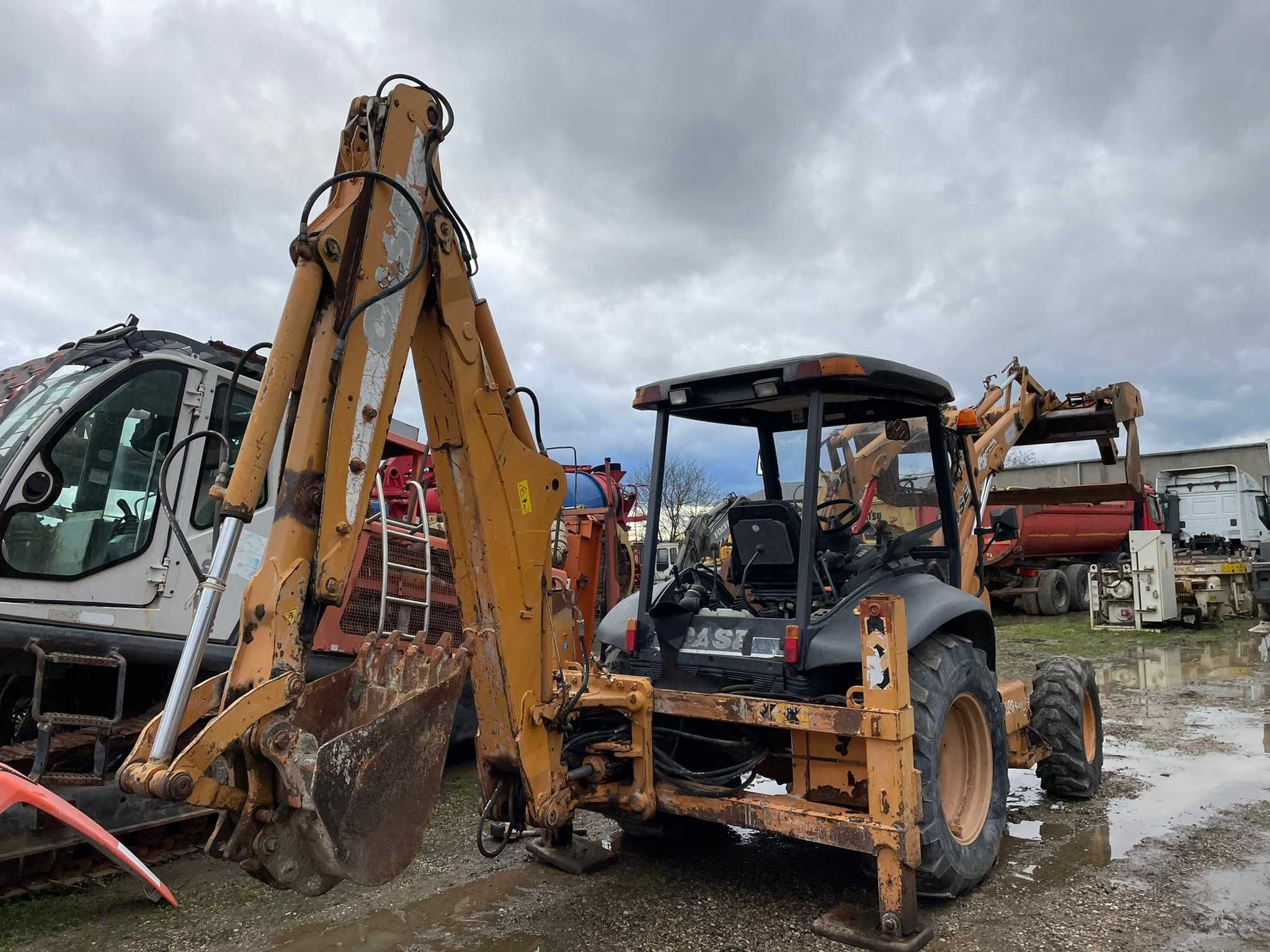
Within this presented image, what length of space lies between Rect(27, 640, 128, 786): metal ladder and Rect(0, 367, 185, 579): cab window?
511mm

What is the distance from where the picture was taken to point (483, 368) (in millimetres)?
3678

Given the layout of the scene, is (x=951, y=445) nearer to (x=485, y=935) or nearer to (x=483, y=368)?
(x=483, y=368)

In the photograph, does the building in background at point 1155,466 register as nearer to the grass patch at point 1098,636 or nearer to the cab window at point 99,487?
the grass patch at point 1098,636

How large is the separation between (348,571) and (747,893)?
2.44 metres

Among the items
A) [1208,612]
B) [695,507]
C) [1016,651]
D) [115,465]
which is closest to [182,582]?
[115,465]

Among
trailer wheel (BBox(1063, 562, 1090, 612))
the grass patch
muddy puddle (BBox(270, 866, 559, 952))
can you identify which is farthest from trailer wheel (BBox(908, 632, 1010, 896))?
trailer wheel (BBox(1063, 562, 1090, 612))

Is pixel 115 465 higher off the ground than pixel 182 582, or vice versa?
pixel 115 465

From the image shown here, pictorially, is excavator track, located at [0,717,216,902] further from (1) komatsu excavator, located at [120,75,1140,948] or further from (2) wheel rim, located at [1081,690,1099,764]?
(2) wheel rim, located at [1081,690,1099,764]

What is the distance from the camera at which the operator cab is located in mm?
4047

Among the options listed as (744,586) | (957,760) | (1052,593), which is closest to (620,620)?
(744,586)

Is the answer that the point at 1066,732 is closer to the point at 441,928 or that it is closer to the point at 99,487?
the point at 441,928

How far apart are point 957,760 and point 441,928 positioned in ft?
8.06

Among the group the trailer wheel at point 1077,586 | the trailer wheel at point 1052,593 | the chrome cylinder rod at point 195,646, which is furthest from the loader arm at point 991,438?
the trailer wheel at point 1077,586

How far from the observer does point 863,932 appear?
3.56 metres
